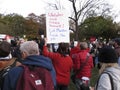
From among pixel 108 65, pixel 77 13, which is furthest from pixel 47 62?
pixel 77 13

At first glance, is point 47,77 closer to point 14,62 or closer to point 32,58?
point 32,58

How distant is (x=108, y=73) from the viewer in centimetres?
456

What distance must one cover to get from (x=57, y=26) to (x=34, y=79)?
16.7 ft

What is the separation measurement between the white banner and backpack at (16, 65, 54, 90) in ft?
15.4

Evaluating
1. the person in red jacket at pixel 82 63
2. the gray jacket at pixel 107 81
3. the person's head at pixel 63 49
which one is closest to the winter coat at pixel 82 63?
the person in red jacket at pixel 82 63

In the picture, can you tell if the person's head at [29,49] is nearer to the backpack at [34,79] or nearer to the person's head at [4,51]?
the backpack at [34,79]

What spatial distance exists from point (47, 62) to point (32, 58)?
0.22 meters

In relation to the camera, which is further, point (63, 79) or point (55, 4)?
point (55, 4)

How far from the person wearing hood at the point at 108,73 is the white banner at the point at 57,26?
4334mm

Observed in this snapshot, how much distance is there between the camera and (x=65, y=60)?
843 cm

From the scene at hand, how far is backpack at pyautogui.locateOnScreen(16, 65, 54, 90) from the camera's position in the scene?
4273 mm

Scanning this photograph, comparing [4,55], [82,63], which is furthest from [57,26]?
[4,55]

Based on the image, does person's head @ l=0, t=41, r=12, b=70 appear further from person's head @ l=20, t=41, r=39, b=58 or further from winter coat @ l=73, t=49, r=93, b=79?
winter coat @ l=73, t=49, r=93, b=79

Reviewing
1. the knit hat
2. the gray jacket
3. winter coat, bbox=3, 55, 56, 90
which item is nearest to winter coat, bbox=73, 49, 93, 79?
the knit hat
